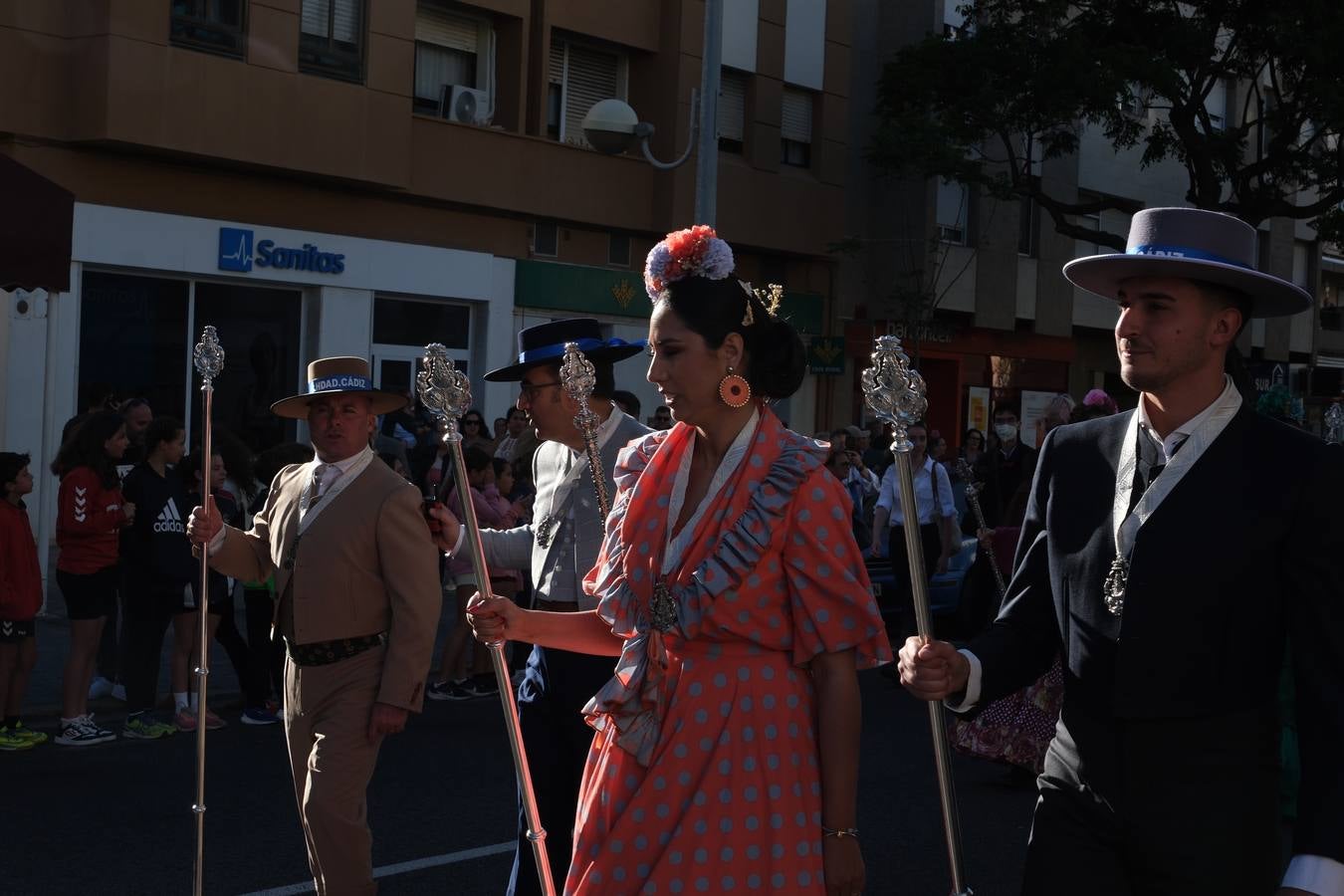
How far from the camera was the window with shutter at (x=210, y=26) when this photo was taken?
1862 centimetres

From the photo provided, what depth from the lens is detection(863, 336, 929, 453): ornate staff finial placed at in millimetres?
3035

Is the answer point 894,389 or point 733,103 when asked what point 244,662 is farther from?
point 733,103

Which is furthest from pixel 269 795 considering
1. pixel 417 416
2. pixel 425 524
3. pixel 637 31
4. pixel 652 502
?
pixel 637 31

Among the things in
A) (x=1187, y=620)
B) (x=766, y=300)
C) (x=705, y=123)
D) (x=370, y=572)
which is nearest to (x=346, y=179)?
(x=705, y=123)


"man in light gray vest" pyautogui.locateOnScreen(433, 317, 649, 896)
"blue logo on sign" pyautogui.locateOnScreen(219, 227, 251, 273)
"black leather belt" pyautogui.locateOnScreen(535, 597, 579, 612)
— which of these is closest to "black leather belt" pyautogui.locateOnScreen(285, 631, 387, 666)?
"man in light gray vest" pyautogui.locateOnScreen(433, 317, 649, 896)

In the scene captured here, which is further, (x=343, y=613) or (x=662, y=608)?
(x=343, y=613)

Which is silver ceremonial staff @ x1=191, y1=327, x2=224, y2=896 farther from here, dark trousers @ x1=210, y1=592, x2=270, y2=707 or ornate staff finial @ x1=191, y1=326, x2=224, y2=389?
dark trousers @ x1=210, y1=592, x2=270, y2=707

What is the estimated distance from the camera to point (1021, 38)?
25.5 meters

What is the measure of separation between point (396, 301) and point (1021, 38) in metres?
10.3

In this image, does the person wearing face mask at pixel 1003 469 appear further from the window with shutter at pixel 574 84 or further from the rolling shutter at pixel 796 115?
the rolling shutter at pixel 796 115

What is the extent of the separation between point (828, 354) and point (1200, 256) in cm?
2374

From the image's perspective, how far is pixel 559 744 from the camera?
16.5ft

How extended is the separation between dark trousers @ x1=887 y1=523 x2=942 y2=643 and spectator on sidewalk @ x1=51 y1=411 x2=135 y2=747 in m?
6.14

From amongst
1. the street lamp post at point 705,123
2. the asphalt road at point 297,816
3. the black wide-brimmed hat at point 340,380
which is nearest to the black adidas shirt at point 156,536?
the asphalt road at point 297,816
